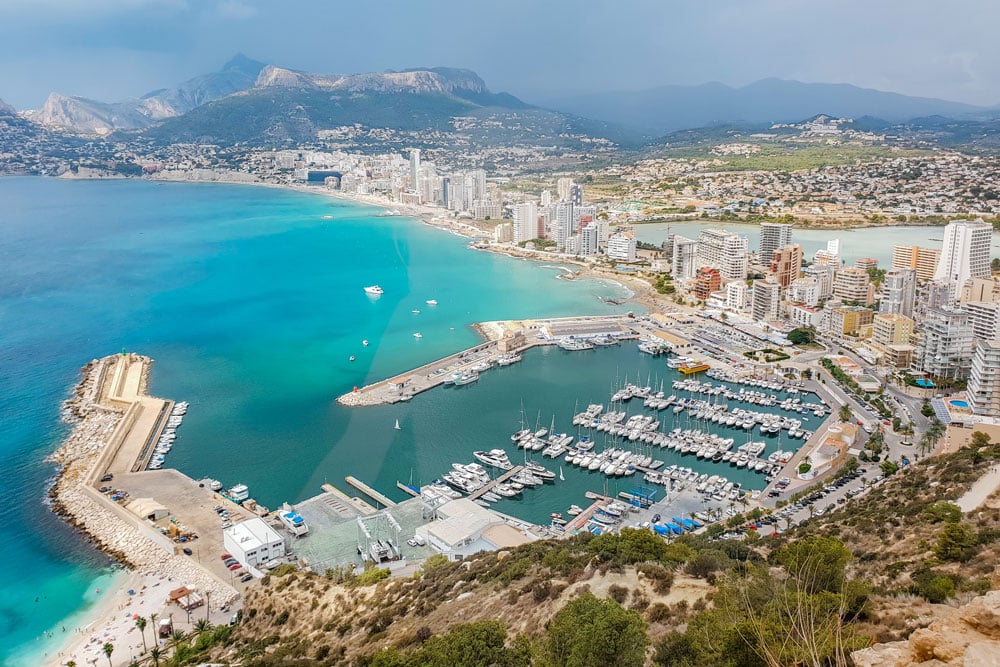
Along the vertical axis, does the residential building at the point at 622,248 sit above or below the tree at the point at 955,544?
below

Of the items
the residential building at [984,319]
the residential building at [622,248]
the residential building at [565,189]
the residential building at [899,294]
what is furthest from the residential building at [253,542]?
the residential building at [565,189]

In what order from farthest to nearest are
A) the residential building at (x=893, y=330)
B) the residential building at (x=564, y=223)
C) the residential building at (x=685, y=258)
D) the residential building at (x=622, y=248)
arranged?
the residential building at (x=564, y=223), the residential building at (x=622, y=248), the residential building at (x=685, y=258), the residential building at (x=893, y=330)

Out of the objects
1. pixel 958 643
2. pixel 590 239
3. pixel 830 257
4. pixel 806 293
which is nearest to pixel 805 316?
pixel 806 293

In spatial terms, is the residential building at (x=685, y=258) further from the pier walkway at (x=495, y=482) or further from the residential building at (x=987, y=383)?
the pier walkway at (x=495, y=482)

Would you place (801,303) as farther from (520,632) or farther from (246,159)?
(246,159)

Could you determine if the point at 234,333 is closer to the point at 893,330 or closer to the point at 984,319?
the point at 893,330

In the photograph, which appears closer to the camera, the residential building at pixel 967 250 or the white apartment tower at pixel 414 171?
the residential building at pixel 967 250

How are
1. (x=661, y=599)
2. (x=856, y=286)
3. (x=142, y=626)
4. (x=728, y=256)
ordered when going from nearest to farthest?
1. (x=661, y=599)
2. (x=142, y=626)
3. (x=856, y=286)
4. (x=728, y=256)
